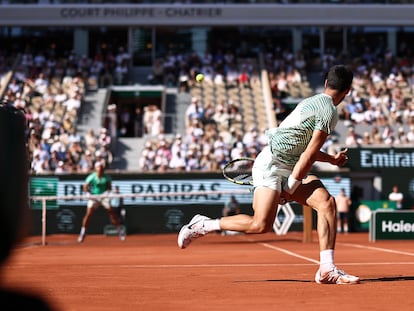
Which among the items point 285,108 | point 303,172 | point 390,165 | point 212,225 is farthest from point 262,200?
point 285,108

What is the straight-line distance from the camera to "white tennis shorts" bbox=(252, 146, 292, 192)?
7.51 meters

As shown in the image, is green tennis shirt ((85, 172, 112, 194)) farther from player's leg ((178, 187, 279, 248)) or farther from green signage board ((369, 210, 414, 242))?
player's leg ((178, 187, 279, 248))

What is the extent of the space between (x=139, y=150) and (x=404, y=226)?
1407cm

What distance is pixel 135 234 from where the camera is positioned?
28.1 m

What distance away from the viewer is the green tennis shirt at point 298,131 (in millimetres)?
7551

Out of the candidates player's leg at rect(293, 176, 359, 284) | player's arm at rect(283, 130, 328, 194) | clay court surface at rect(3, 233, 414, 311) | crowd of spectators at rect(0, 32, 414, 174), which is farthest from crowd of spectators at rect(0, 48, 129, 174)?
player's arm at rect(283, 130, 328, 194)

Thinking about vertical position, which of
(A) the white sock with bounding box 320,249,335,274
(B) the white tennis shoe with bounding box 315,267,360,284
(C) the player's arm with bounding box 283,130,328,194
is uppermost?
(C) the player's arm with bounding box 283,130,328,194

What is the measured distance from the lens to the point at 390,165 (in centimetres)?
3030

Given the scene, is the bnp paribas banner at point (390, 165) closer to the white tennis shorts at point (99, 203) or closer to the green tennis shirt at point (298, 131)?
the white tennis shorts at point (99, 203)

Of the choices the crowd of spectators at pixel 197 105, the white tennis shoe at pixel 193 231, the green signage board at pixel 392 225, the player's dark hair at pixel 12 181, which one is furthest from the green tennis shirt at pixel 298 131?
the crowd of spectators at pixel 197 105

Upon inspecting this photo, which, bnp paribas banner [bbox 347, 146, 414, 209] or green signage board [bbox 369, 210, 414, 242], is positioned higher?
bnp paribas banner [bbox 347, 146, 414, 209]

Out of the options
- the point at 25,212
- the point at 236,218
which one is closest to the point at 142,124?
the point at 236,218

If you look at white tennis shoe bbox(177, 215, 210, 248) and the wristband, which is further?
white tennis shoe bbox(177, 215, 210, 248)

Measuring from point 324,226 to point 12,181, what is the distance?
6273mm
